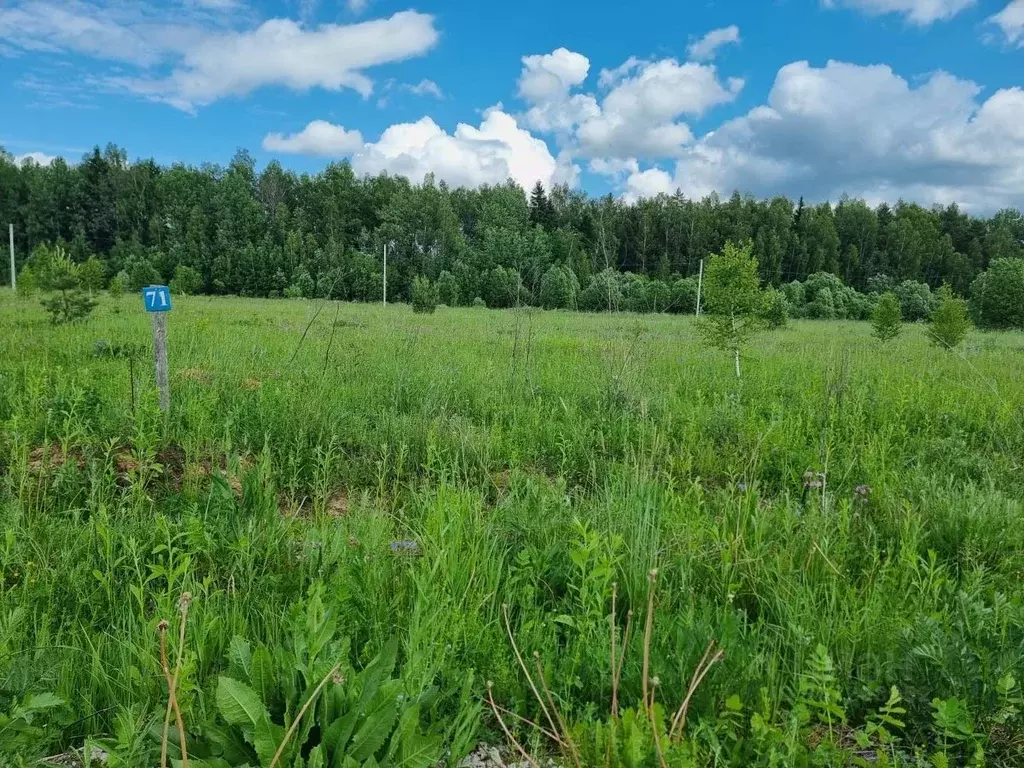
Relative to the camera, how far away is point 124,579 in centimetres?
259

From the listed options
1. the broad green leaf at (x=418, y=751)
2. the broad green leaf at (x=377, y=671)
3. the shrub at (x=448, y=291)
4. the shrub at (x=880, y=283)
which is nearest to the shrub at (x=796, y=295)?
the shrub at (x=880, y=283)

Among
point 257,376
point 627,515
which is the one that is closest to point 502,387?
point 257,376

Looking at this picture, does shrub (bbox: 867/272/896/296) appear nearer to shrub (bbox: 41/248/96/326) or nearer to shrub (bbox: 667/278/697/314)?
shrub (bbox: 667/278/697/314)

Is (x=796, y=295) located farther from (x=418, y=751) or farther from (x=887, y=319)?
(x=418, y=751)

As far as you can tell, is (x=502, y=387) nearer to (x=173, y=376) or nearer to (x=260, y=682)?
(x=173, y=376)

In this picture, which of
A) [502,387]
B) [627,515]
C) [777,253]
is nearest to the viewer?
[627,515]

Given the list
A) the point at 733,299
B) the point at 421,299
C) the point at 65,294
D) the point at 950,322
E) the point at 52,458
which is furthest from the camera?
the point at 421,299

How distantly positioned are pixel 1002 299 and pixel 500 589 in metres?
41.8

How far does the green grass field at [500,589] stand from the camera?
1628mm

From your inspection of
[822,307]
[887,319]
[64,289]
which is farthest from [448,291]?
[64,289]

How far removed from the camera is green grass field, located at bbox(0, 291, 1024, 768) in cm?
163

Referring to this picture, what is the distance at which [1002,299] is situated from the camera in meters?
33.4

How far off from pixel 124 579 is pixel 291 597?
0.81 metres

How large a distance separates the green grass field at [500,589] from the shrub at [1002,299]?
1433 inches
